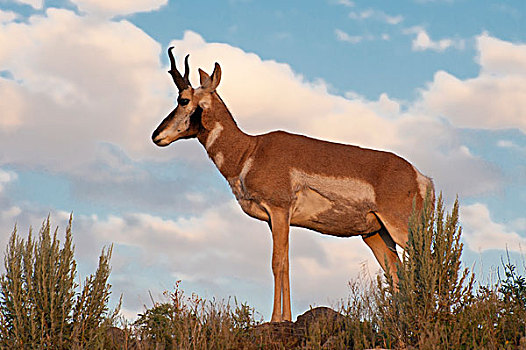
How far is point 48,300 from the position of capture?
981 cm

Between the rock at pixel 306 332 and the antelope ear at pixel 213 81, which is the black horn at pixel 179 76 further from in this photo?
the rock at pixel 306 332

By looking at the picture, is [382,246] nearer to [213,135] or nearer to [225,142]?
[225,142]

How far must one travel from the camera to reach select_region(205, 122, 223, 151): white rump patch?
43.3 ft

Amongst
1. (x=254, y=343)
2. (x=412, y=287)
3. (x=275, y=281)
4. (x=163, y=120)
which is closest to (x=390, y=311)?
(x=412, y=287)

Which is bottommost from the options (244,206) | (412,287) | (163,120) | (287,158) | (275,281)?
(412,287)

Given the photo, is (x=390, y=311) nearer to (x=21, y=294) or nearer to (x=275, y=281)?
(x=275, y=281)

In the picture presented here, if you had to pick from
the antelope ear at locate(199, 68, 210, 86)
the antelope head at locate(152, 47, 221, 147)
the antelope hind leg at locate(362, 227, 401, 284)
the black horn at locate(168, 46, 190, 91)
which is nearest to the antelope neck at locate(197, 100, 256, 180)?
the antelope head at locate(152, 47, 221, 147)

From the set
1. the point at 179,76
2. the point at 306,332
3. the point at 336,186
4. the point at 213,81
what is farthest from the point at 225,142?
the point at 306,332

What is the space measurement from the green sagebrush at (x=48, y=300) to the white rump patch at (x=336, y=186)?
406cm

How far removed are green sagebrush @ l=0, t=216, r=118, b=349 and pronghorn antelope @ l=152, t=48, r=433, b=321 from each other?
131 inches

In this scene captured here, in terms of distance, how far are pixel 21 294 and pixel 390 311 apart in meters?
5.05

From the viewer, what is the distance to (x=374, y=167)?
1312cm

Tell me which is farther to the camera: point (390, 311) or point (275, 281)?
point (275, 281)

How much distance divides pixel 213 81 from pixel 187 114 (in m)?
0.79
